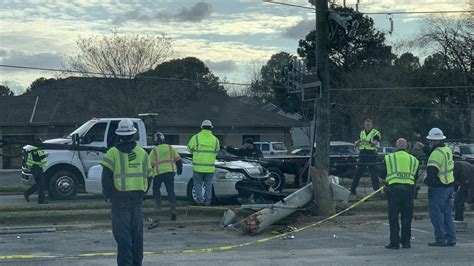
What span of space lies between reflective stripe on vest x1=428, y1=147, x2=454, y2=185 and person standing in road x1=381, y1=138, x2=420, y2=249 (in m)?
0.42

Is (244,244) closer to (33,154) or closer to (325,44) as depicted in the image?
(325,44)

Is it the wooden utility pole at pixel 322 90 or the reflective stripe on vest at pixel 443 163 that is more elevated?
the wooden utility pole at pixel 322 90

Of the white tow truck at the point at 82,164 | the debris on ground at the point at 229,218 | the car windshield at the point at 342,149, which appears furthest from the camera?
the car windshield at the point at 342,149

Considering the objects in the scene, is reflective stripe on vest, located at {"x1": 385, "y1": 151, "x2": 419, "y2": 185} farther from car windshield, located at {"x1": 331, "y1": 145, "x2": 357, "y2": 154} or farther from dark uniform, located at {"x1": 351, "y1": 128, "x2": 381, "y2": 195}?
car windshield, located at {"x1": 331, "y1": 145, "x2": 357, "y2": 154}

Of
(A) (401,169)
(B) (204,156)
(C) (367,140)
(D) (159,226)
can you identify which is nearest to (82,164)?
(B) (204,156)

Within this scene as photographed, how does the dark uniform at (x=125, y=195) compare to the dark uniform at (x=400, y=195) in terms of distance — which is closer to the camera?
the dark uniform at (x=125, y=195)

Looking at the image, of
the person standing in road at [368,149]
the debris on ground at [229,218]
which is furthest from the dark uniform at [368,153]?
the debris on ground at [229,218]

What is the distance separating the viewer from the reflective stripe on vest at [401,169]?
1121 cm

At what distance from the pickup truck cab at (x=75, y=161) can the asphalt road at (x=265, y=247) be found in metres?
4.75

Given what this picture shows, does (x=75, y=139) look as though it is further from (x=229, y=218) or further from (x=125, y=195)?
(x=125, y=195)

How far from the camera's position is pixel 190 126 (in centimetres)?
4425

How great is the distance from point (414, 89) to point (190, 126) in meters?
15.5

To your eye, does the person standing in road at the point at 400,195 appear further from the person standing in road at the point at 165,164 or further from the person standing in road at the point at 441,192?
the person standing in road at the point at 165,164

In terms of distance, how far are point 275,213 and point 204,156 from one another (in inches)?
96.2
